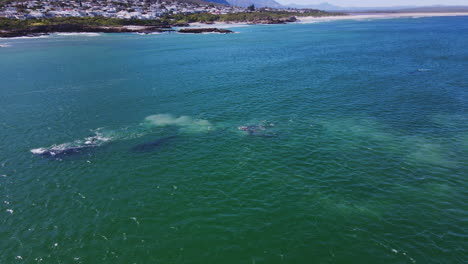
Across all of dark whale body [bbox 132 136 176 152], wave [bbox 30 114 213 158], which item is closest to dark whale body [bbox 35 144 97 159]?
wave [bbox 30 114 213 158]

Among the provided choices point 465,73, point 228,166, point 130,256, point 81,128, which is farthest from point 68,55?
point 465,73

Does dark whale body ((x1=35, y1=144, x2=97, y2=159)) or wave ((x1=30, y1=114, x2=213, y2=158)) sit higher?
wave ((x1=30, y1=114, x2=213, y2=158))

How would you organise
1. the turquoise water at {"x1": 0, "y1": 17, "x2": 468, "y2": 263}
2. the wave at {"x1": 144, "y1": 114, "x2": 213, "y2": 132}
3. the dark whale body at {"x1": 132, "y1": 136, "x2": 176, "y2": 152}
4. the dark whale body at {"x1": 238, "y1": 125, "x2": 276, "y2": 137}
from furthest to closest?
the wave at {"x1": 144, "y1": 114, "x2": 213, "y2": 132} < the dark whale body at {"x1": 238, "y1": 125, "x2": 276, "y2": 137} < the dark whale body at {"x1": 132, "y1": 136, "x2": 176, "y2": 152} < the turquoise water at {"x1": 0, "y1": 17, "x2": 468, "y2": 263}

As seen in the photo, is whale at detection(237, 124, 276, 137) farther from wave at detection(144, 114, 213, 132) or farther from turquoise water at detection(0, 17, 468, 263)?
wave at detection(144, 114, 213, 132)

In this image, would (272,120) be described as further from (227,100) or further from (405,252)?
(405,252)

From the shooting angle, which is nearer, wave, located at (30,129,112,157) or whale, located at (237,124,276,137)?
wave, located at (30,129,112,157)

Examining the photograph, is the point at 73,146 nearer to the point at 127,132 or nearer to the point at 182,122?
the point at 127,132

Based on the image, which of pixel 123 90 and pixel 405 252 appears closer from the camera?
pixel 405 252
